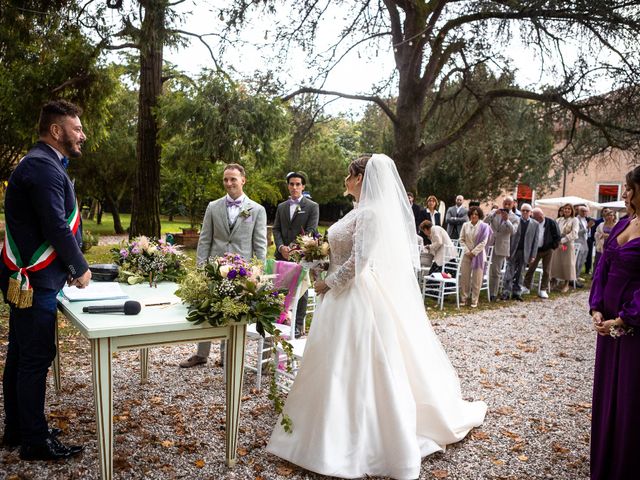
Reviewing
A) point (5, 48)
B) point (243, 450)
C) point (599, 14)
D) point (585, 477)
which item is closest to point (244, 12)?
point (5, 48)

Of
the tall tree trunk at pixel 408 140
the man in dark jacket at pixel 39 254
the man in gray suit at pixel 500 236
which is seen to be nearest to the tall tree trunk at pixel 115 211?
the tall tree trunk at pixel 408 140

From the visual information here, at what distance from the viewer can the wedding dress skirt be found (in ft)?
11.9

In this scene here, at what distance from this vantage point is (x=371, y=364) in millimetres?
3752

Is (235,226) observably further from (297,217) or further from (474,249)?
(474,249)

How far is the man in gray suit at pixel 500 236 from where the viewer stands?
11.3 m

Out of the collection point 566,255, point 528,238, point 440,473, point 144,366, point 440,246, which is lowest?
point 440,473

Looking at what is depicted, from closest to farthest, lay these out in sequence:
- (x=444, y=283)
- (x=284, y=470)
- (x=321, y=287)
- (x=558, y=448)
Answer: (x=284, y=470), (x=321, y=287), (x=558, y=448), (x=444, y=283)

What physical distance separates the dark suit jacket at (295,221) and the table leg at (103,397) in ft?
13.6

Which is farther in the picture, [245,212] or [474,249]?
[474,249]

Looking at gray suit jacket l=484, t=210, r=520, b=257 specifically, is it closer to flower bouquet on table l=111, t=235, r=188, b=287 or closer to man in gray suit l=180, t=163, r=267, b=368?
man in gray suit l=180, t=163, r=267, b=368

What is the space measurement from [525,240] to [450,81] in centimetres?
508

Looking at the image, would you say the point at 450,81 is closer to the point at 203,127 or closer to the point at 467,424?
the point at 203,127

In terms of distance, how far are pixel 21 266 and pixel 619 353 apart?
3853mm

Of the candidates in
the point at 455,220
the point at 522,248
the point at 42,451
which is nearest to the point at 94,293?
the point at 42,451
